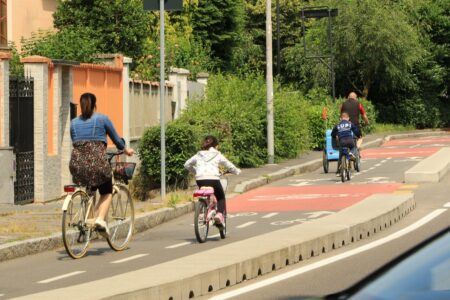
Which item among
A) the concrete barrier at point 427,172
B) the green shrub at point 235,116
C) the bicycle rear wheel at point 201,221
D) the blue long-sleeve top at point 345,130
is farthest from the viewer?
the green shrub at point 235,116

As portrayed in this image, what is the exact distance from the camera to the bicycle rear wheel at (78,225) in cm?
1434

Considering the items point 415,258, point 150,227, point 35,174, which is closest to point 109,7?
point 35,174

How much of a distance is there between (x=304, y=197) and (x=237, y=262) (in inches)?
455

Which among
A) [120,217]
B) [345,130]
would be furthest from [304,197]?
[120,217]

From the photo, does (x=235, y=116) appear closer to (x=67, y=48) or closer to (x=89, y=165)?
(x=67, y=48)

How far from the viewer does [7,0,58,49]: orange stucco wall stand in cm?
4812

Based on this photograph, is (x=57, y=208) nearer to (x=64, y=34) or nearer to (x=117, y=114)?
(x=117, y=114)

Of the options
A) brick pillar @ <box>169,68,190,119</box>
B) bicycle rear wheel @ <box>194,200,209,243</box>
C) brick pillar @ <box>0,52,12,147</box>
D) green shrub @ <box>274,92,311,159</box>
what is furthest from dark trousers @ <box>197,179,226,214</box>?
green shrub @ <box>274,92,311,159</box>

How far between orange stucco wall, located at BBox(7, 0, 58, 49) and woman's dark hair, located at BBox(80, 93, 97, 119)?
33.4 meters

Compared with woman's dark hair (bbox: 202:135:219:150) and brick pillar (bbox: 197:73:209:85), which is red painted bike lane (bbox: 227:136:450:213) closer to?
woman's dark hair (bbox: 202:135:219:150)

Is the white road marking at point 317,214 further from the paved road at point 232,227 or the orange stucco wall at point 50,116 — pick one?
the orange stucco wall at point 50,116

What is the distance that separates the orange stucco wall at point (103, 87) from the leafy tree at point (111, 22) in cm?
1313

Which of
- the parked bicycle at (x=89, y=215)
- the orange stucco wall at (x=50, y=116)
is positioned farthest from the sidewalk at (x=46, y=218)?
the orange stucco wall at (x=50, y=116)

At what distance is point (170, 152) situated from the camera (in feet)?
80.0
